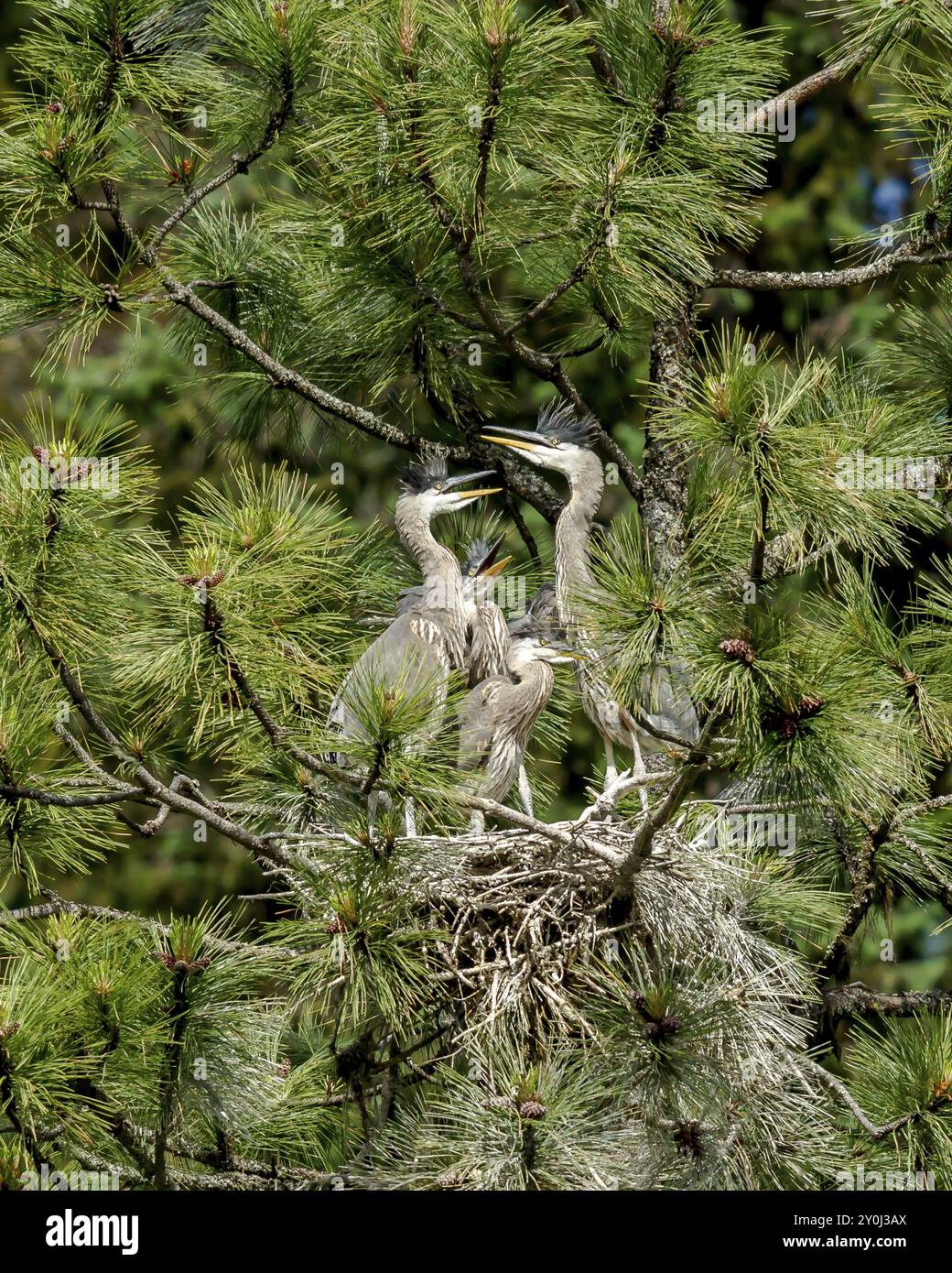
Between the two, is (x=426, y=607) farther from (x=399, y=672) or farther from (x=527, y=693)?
(x=399, y=672)

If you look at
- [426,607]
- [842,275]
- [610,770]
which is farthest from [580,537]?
[842,275]

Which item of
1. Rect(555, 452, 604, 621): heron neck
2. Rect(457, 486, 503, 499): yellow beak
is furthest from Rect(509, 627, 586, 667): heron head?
Rect(457, 486, 503, 499): yellow beak

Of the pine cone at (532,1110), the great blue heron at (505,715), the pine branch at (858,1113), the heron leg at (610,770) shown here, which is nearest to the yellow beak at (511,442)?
the great blue heron at (505,715)

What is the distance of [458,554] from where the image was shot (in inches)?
173

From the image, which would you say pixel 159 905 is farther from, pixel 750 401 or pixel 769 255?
pixel 750 401

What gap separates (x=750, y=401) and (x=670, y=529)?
1241mm

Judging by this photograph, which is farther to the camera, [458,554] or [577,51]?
[458,554]

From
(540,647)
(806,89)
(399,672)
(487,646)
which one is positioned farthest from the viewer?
(487,646)

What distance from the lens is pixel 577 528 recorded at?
152 inches

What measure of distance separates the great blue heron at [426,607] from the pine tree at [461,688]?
111 millimetres

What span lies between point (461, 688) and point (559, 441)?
0.72 metres

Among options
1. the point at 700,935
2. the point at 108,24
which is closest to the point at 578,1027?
the point at 700,935

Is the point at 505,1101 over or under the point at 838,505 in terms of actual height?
under
